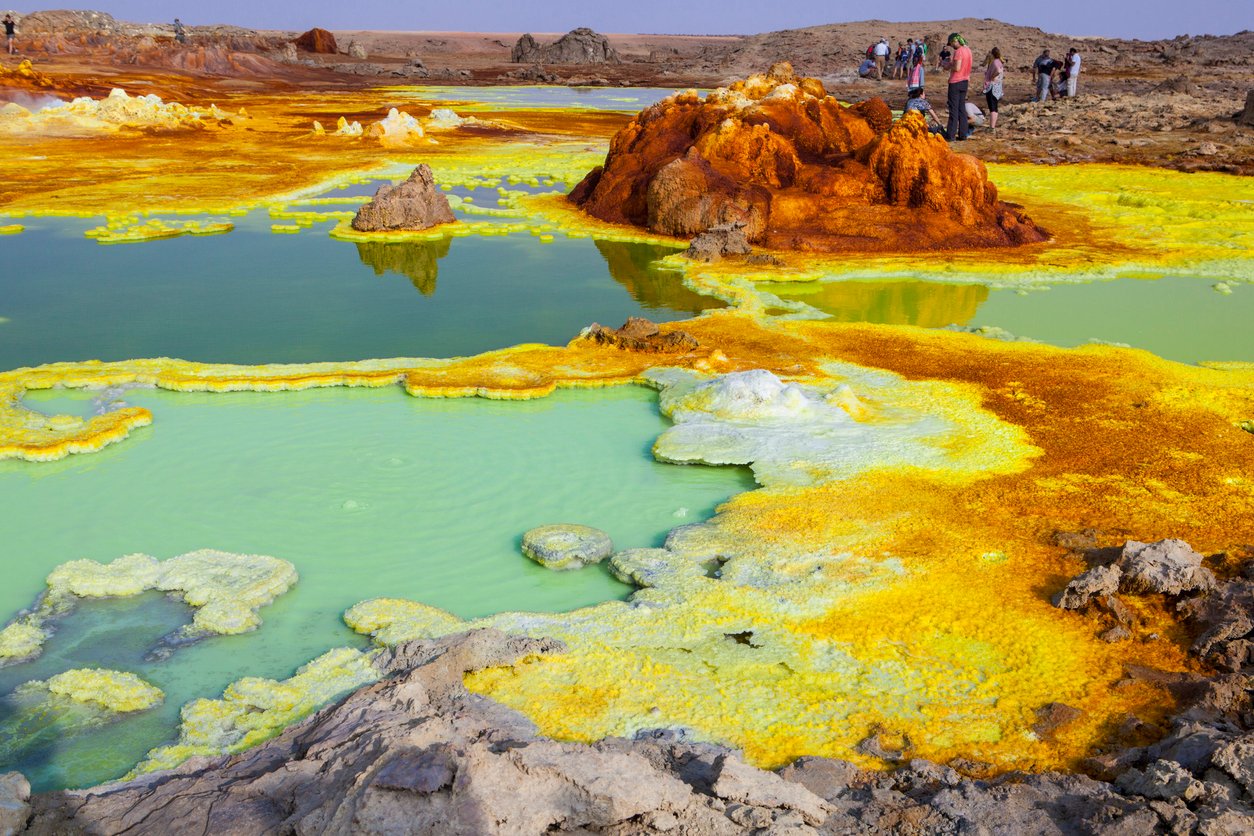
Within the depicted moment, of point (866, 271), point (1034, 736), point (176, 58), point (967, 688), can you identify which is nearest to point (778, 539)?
point (967, 688)

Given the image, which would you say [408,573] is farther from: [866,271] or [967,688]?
[866,271]

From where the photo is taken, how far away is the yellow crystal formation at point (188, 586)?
4.04 metres

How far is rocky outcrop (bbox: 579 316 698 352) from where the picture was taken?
7410 millimetres

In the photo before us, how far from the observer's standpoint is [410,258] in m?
10.9

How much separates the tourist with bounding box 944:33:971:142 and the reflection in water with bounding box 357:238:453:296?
8.37m

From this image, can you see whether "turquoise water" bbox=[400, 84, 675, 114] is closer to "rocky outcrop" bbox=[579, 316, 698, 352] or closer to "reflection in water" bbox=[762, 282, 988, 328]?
"reflection in water" bbox=[762, 282, 988, 328]

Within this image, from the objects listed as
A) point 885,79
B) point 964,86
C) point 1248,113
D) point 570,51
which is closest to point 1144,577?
point 964,86

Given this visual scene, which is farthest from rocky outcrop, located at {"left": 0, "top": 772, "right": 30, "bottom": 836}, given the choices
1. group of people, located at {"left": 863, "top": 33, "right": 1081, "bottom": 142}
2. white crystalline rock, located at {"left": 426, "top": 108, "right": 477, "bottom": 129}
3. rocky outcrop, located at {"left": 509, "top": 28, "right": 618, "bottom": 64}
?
rocky outcrop, located at {"left": 509, "top": 28, "right": 618, "bottom": 64}

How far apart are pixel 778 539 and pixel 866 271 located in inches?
240


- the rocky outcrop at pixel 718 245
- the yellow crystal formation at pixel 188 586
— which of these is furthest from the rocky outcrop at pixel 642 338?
the yellow crystal formation at pixel 188 586

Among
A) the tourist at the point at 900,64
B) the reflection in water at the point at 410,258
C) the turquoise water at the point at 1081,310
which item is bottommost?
the turquoise water at the point at 1081,310

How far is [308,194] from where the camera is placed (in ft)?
47.5

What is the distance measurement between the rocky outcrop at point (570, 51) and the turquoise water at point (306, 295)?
149ft

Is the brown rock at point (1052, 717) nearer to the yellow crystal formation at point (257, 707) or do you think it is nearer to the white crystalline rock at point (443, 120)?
the yellow crystal formation at point (257, 707)
